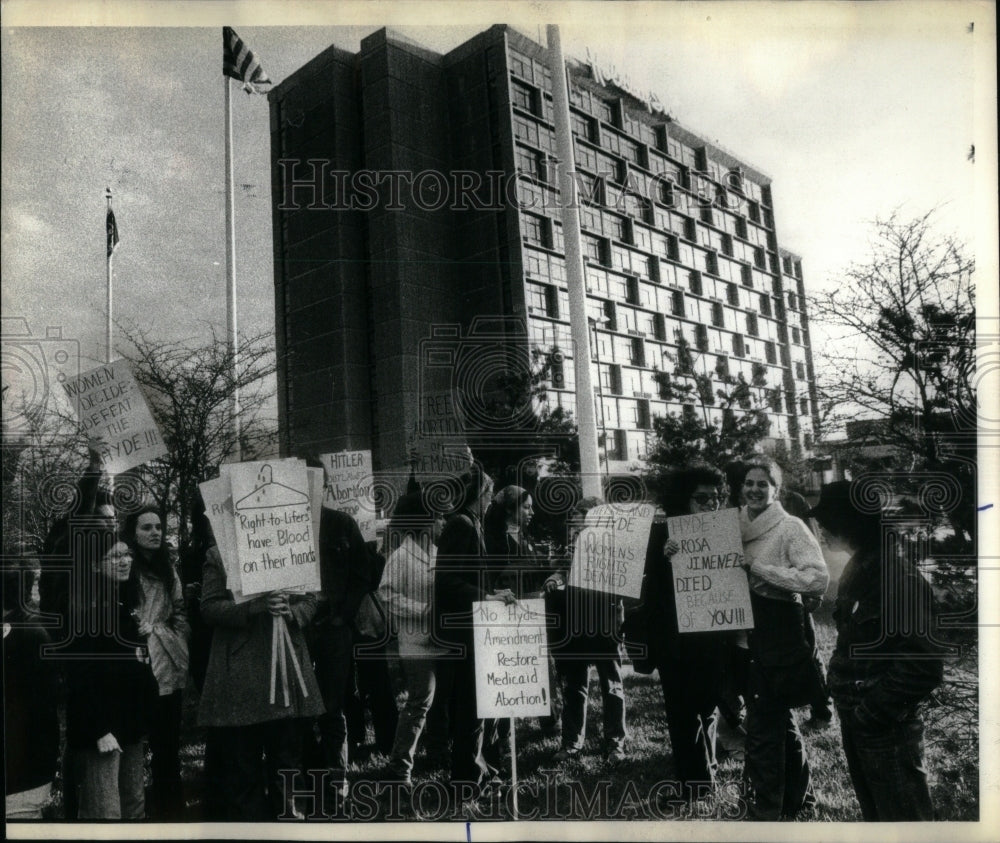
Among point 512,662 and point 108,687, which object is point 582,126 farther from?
point 108,687

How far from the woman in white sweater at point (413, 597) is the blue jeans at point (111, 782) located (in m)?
1.30

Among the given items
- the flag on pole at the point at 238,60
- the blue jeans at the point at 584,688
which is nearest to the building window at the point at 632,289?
the blue jeans at the point at 584,688

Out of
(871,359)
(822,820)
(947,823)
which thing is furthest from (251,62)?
(947,823)

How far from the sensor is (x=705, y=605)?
13.0 feet

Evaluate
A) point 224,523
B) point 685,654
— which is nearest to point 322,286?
point 224,523

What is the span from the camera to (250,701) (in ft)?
12.7

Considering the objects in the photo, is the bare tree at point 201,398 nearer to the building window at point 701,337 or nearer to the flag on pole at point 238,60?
the flag on pole at point 238,60

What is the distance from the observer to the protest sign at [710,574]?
393 centimetres

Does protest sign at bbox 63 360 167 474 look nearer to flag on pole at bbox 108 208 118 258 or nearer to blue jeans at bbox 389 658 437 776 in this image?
flag on pole at bbox 108 208 118 258

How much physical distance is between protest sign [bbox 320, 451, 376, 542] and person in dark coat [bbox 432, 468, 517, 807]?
39 centimetres

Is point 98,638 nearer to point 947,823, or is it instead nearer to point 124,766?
point 124,766

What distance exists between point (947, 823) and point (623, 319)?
2977 millimetres

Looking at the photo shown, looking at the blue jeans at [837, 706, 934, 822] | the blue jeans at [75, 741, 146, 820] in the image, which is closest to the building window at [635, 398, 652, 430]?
the blue jeans at [837, 706, 934, 822]

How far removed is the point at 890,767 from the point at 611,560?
66.0 inches
